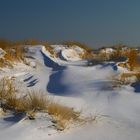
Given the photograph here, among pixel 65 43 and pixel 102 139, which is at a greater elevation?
pixel 65 43

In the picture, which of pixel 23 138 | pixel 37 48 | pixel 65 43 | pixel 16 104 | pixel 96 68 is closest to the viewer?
pixel 23 138

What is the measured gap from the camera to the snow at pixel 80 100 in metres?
5.17

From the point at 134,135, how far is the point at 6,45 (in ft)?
21.0

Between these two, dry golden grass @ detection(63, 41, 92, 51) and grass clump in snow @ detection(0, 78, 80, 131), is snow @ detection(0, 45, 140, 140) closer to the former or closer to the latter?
grass clump in snow @ detection(0, 78, 80, 131)

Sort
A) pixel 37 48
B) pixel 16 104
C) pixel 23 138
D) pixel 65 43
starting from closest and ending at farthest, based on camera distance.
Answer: pixel 23 138
pixel 16 104
pixel 37 48
pixel 65 43

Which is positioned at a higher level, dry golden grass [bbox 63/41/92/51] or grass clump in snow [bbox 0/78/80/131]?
dry golden grass [bbox 63/41/92/51]

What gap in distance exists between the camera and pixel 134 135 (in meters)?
5.30

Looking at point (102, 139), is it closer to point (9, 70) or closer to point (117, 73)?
point (117, 73)

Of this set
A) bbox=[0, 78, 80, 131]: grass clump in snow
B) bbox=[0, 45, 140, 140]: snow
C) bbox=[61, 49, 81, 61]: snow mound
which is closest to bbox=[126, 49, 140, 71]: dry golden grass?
bbox=[0, 45, 140, 140]: snow

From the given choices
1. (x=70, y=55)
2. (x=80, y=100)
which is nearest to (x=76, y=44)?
(x=70, y=55)

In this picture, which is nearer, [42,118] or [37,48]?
[42,118]

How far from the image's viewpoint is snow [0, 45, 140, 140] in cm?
517

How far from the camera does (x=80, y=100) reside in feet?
21.8

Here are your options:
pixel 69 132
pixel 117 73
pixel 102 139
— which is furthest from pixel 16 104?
pixel 117 73
